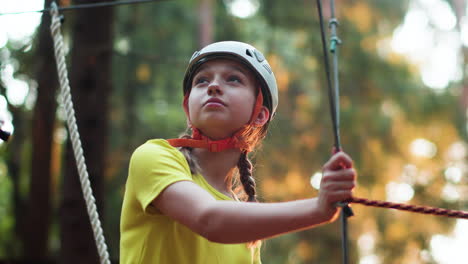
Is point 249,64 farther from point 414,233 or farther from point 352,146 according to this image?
point 414,233

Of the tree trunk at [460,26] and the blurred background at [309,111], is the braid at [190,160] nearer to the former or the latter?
the blurred background at [309,111]

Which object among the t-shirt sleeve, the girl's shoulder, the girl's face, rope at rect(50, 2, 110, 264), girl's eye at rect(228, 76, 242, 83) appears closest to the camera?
the t-shirt sleeve

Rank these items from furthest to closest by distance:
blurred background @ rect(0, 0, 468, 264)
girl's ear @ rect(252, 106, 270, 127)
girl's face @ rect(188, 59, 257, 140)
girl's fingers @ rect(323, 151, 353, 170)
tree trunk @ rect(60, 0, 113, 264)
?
blurred background @ rect(0, 0, 468, 264)
tree trunk @ rect(60, 0, 113, 264)
girl's ear @ rect(252, 106, 270, 127)
girl's face @ rect(188, 59, 257, 140)
girl's fingers @ rect(323, 151, 353, 170)

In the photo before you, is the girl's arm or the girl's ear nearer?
the girl's arm

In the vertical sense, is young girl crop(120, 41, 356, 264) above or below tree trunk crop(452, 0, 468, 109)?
below

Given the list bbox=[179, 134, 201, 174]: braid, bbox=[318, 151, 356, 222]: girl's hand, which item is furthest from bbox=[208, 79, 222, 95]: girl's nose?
bbox=[318, 151, 356, 222]: girl's hand

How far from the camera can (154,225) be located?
1927mm

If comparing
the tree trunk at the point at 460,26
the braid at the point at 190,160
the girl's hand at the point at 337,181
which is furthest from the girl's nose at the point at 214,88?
the tree trunk at the point at 460,26

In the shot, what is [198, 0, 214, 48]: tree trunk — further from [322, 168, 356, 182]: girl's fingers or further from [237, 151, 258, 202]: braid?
[322, 168, 356, 182]: girl's fingers

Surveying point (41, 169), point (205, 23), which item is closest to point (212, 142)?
point (205, 23)

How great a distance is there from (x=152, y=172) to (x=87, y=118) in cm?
418

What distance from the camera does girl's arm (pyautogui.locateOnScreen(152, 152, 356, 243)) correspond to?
1.48 metres

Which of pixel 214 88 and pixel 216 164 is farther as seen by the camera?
pixel 216 164

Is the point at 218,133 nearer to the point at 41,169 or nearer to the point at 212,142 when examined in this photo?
the point at 212,142
